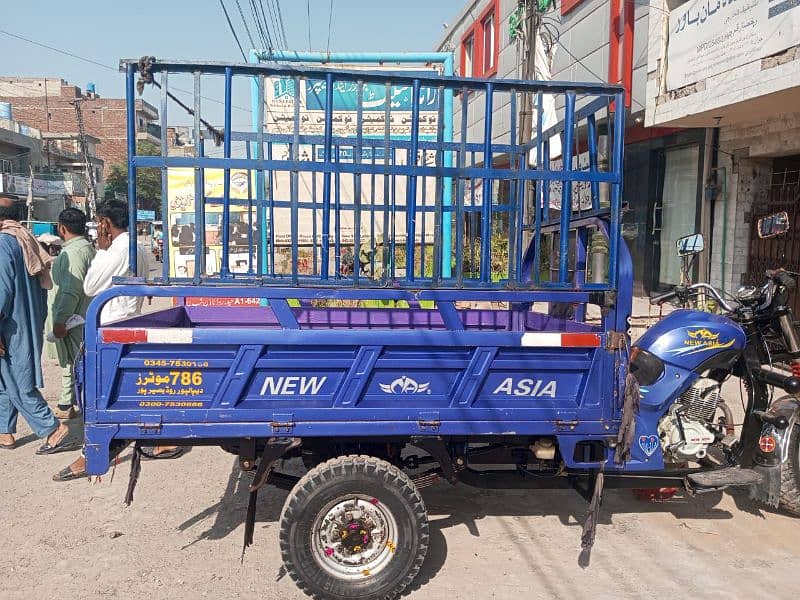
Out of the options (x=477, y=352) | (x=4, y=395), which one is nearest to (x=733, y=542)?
(x=477, y=352)

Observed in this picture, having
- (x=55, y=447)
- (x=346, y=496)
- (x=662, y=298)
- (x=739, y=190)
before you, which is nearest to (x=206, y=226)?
(x=55, y=447)

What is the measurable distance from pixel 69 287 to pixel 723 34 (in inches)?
324

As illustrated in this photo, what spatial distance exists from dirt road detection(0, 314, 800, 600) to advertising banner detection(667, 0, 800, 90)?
18.8ft

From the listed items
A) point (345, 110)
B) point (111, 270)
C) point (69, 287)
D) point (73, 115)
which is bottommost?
point (69, 287)

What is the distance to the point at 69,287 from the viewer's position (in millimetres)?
4695

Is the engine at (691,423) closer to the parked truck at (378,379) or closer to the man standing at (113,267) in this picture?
the parked truck at (378,379)

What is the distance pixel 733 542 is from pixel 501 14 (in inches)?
624

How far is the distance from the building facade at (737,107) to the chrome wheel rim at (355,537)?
6.66 metres

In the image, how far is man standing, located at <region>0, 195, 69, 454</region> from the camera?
448 cm

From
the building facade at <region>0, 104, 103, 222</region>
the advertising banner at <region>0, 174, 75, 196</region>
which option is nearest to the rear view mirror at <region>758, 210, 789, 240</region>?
the building facade at <region>0, 104, 103, 222</region>

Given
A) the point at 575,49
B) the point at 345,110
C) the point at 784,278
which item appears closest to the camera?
the point at 784,278

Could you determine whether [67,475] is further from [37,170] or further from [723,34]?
[37,170]

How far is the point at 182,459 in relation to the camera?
4664 millimetres

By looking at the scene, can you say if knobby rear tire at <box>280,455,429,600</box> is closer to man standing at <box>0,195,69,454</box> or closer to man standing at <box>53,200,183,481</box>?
man standing at <box>53,200,183,481</box>
